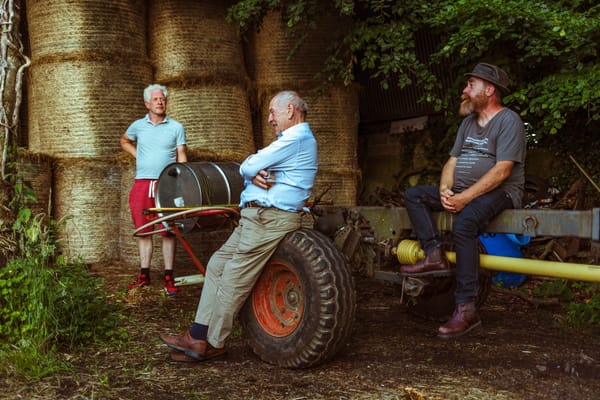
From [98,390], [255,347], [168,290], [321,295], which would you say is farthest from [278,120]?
[168,290]

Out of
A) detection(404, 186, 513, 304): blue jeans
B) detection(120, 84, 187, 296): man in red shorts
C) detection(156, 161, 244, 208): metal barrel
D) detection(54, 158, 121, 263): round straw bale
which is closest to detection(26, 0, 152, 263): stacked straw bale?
detection(54, 158, 121, 263): round straw bale

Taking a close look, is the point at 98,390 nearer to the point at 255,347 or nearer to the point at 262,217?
the point at 255,347

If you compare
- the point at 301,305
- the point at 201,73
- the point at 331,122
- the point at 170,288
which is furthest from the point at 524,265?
the point at 201,73

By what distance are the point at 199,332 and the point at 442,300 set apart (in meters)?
1.94

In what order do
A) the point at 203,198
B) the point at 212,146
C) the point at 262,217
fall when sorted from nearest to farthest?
the point at 262,217 → the point at 203,198 → the point at 212,146

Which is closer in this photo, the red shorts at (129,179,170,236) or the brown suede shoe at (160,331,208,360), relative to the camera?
the brown suede shoe at (160,331,208,360)

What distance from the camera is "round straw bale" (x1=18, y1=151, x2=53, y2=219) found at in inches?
257

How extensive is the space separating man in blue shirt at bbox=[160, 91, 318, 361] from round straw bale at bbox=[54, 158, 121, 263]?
3.52 meters

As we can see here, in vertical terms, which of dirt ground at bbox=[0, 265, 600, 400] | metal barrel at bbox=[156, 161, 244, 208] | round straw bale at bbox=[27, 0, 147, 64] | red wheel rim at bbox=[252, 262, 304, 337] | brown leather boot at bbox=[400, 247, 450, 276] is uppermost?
Result: round straw bale at bbox=[27, 0, 147, 64]

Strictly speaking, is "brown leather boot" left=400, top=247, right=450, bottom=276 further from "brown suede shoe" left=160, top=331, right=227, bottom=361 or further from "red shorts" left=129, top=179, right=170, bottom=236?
"red shorts" left=129, top=179, right=170, bottom=236

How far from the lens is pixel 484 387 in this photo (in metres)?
3.12

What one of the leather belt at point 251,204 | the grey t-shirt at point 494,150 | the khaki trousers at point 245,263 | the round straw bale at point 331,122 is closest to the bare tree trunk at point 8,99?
the khaki trousers at point 245,263

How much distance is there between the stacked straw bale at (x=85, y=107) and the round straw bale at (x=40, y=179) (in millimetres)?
127

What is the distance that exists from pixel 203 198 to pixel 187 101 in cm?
263
